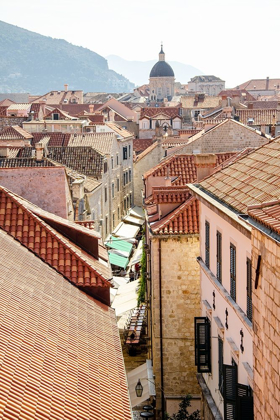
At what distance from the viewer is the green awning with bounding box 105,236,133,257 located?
154 feet

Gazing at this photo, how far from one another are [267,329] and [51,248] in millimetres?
8603

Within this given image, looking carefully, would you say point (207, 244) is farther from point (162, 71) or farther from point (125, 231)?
point (162, 71)

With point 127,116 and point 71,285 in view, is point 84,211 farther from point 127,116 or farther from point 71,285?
point 127,116

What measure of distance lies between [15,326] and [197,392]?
11166mm

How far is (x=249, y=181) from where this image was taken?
49.4ft

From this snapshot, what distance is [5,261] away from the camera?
15.3 m

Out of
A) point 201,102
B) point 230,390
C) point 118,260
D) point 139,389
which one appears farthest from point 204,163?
point 201,102

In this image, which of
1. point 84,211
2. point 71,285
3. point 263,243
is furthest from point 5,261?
point 84,211

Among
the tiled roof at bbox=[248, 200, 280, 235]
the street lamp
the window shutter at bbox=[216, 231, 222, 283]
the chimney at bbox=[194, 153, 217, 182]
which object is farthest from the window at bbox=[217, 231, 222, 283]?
the street lamp

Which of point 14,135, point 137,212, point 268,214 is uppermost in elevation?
point 14,135

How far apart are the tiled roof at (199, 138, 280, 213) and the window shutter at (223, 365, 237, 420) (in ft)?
10.0

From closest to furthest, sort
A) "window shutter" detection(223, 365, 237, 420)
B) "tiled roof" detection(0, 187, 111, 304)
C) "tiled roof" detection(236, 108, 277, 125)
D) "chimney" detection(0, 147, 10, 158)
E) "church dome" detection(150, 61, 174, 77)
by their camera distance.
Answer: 1. "window shutter" detection(223, 365, 237, 420)
2. "tiled roof" detection(0, 187, 111, 304)
3. "chimney" detection(0, 147, 10, 158)
4. "tiled roof" detection(236, 108, 277, 125)
5. "church dome" detection(150, 61, 174, 77)

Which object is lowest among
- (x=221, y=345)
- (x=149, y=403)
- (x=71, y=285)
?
(x=149, y=403)

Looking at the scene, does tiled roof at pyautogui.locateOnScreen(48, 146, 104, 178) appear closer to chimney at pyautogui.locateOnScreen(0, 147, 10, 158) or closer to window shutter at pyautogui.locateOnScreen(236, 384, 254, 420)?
chimney at pyautogui.locateOnScreen(0, 147, 10, 158)
